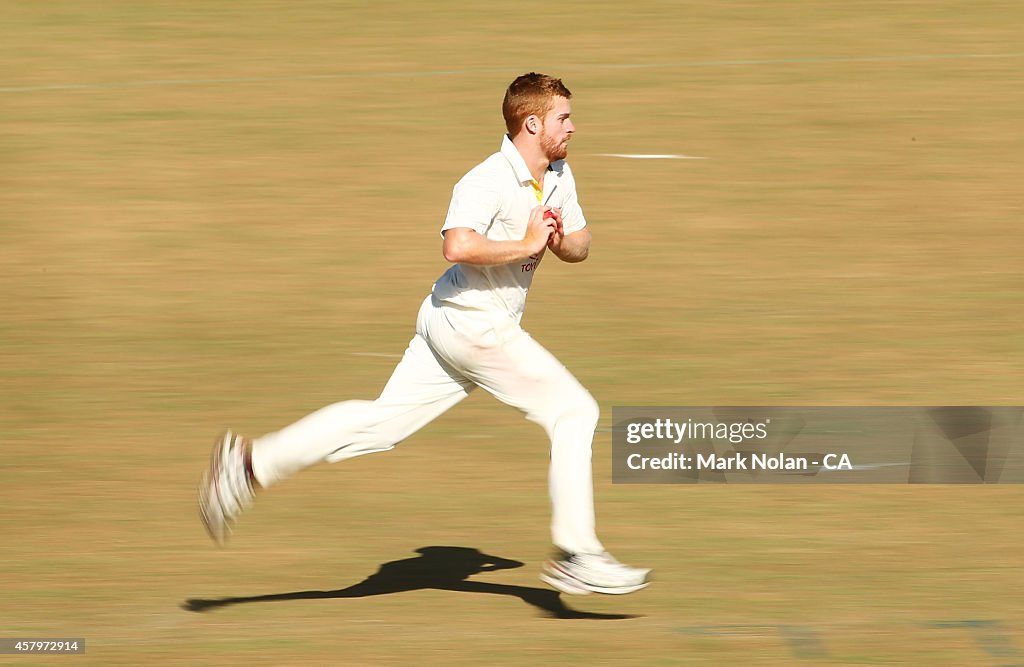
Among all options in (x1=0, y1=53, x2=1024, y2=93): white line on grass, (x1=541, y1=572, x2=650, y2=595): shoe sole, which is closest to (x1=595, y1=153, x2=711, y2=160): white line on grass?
(x1=0, y1=53, x2=1024, y2=93): white line on grass

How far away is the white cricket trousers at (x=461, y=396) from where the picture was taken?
22.0ft

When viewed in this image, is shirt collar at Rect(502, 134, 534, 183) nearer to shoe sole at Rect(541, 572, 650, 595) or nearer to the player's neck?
the player's neck

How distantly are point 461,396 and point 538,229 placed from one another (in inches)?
32.4

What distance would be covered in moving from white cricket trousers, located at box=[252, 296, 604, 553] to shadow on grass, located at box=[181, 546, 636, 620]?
62 cm

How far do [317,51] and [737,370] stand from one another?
8.16m

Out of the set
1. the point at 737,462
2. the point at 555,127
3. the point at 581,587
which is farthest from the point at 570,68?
the point at 581,587

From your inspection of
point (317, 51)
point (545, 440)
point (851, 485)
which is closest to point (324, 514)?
point (545, 440)

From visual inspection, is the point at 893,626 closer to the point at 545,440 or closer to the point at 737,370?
the point at 545,440

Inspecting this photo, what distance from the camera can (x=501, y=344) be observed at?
6777 mm

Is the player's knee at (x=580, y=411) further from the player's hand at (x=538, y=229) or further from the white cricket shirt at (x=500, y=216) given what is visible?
the player's hand at (x=538, y=229)

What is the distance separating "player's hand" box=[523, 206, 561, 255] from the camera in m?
6.55

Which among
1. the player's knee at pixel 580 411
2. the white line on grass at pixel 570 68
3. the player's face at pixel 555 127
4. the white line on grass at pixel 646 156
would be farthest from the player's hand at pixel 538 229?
the white line on grass at pixel 570 68

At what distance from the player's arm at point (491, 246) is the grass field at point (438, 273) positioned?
1491 millimetres

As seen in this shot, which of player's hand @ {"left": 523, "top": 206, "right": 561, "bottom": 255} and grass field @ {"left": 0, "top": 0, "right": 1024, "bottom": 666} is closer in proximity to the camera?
player's hand @ {"left": 523, "top": 206, "right": 561, "bottom": 255}
